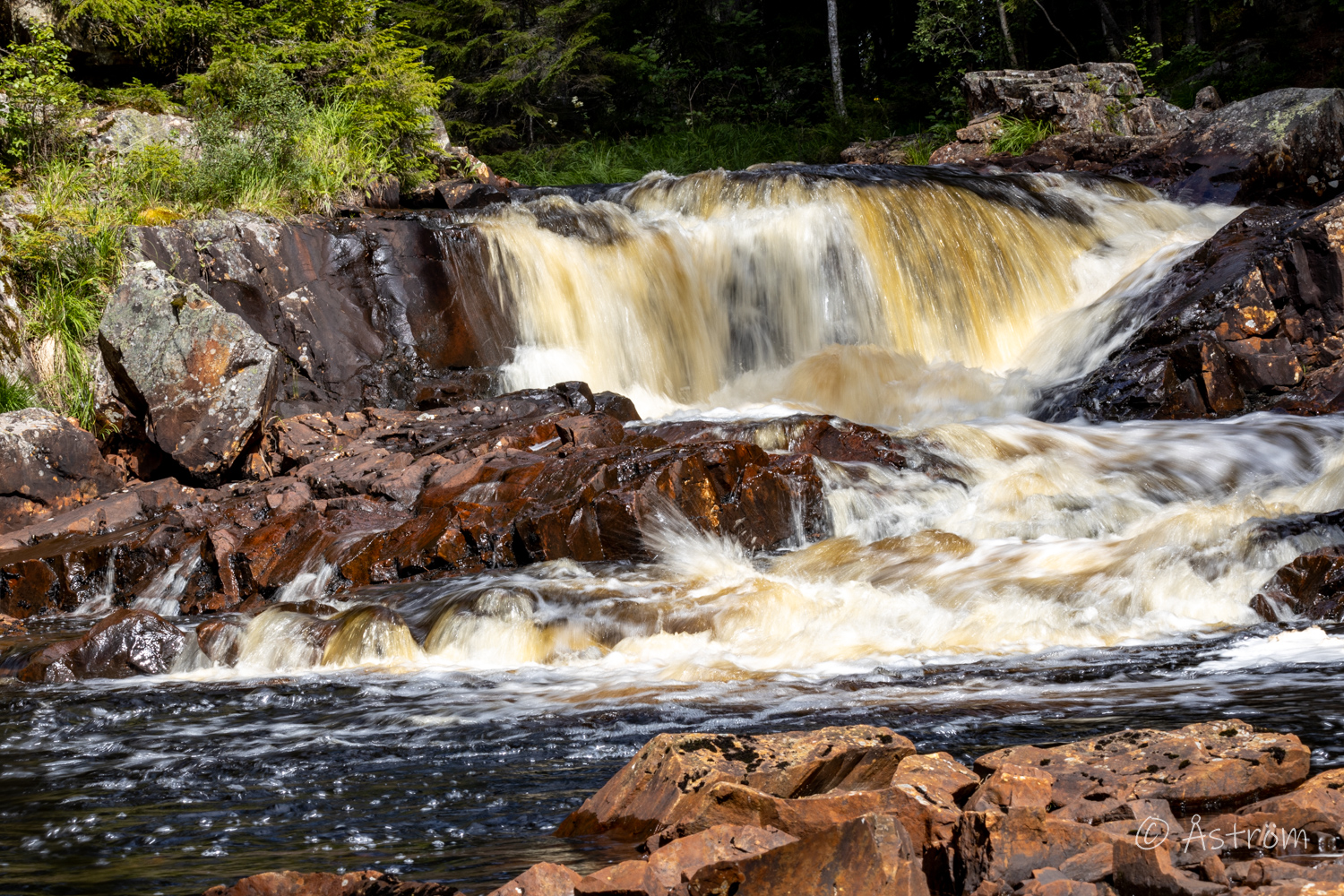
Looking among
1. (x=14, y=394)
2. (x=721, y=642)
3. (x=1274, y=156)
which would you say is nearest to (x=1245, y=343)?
(x=1274, y=156)

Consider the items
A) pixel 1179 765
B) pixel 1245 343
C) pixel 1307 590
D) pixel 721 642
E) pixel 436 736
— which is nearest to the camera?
pixel 1179 765

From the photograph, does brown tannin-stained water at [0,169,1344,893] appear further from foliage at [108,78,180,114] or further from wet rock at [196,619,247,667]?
foliage at [108,78,180,114]

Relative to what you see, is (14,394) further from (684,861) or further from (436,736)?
(684,861)

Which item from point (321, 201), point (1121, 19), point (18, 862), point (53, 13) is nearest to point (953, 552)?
point (18, 862)

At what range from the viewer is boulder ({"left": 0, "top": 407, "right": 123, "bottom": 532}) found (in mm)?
8641

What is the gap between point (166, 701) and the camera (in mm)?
4824

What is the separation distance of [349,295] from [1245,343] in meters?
9.19

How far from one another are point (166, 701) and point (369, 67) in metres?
11.1

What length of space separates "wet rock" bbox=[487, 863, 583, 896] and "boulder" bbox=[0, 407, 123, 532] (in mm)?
8425

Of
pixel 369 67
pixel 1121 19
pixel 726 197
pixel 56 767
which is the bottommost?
pixel 56 767

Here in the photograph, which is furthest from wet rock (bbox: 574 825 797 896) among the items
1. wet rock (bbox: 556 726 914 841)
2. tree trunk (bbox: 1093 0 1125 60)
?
tree trunk (bbox: 1093 0 1125 60)

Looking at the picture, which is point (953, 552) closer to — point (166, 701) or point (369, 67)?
point (166, 701)

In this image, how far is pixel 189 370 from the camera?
927cm

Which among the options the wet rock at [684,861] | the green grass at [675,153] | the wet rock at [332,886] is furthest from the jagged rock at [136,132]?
the wet rock at [684,861]
